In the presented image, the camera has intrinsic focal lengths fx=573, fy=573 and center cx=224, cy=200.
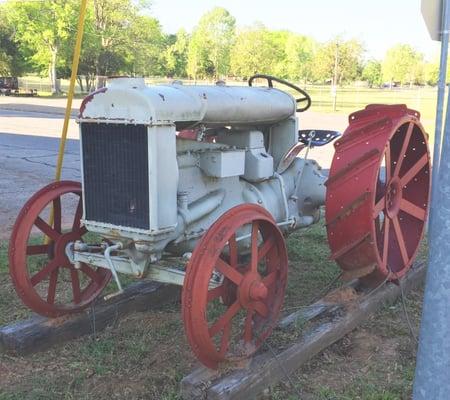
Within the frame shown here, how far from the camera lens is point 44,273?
12.0 ft

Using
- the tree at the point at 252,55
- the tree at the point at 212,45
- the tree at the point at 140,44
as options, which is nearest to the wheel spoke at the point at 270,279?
the tree at the point at 140,44

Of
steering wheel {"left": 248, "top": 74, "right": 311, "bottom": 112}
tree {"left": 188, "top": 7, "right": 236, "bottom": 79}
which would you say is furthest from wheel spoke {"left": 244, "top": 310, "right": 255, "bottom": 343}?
tree {"left": 188, "top": 7, "right": 236, "bottom": 79}

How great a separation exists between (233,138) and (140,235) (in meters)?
1.17

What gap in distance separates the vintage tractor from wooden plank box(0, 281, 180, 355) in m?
0.09

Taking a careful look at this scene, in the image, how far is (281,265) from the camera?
345cm

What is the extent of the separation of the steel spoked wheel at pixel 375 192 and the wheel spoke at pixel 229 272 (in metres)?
1.05

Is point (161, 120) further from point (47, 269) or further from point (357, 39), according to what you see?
point (357, 39)

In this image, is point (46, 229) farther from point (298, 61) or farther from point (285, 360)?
point (298, 61)

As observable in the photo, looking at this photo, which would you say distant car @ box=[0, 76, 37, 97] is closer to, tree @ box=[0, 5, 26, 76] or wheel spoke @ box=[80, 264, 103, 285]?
tree @ box=[0, 5, 26, 76]

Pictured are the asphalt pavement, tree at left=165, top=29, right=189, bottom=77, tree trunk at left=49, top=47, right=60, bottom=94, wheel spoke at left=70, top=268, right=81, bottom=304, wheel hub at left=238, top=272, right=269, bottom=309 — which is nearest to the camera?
wheel hub at left=238, top=272, right=269, bottom=309

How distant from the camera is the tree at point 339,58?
149 feet

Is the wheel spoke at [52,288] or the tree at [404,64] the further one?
the tree at [404,64]

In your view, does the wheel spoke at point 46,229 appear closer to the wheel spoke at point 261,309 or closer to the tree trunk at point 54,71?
the wheel spoke at point 261,309

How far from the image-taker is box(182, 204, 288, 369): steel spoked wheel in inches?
110
